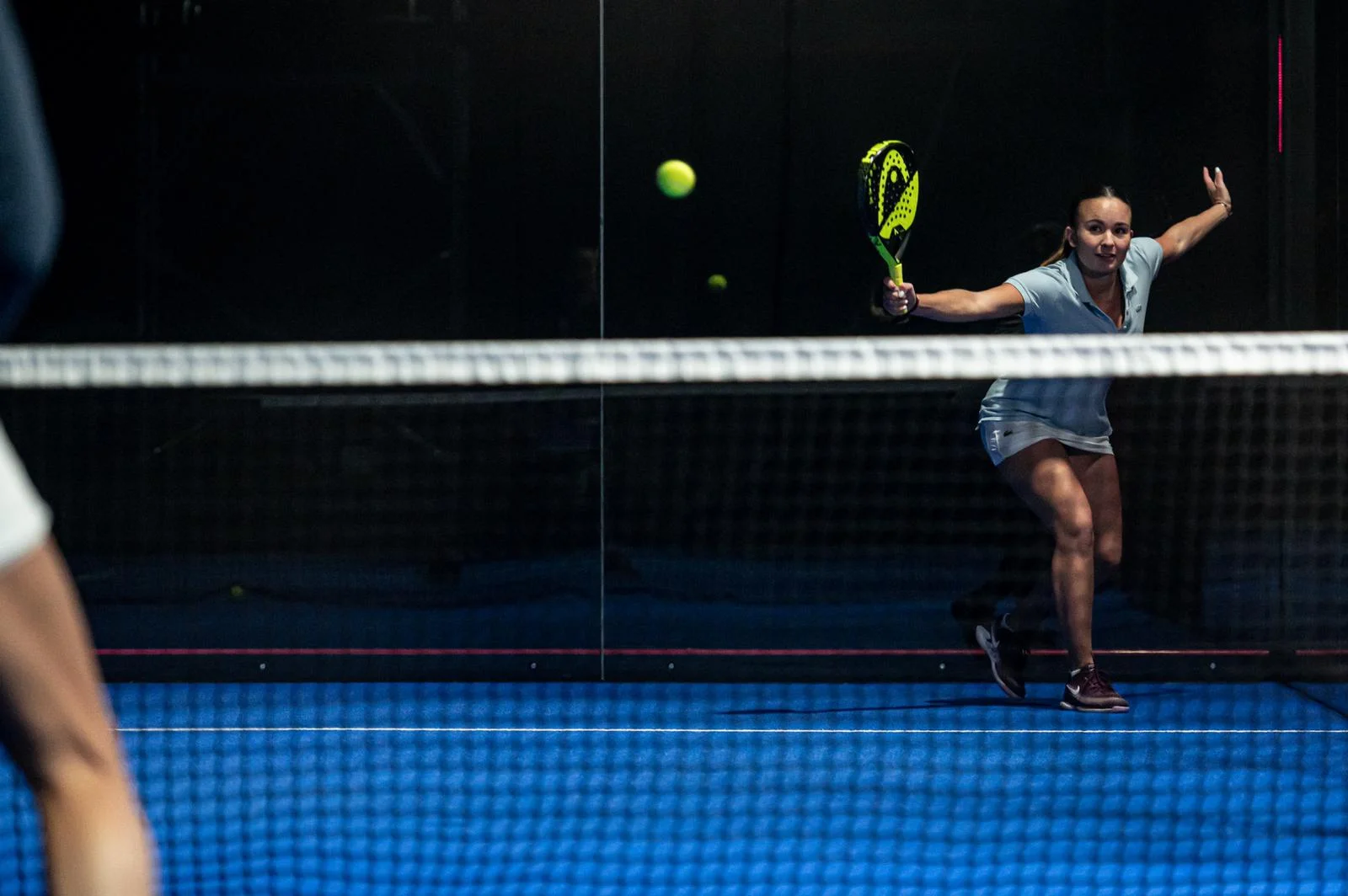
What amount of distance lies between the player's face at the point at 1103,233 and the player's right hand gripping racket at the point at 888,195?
0.48 meters

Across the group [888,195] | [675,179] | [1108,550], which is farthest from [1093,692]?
[675,179]

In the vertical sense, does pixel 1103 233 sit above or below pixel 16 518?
above

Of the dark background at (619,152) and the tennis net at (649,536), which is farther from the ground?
the dark background at (619,152)

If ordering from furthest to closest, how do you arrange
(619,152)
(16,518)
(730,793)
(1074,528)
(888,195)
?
(619,152)
(1074,528)
(888,195)
(730,793)
(16,518)

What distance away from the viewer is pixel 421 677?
530 cm

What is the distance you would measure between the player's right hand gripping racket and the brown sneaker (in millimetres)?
1257

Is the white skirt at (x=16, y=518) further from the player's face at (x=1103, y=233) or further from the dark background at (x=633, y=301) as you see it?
the dark background at (x=633, y=301)

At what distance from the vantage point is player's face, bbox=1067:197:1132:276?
4348 mm

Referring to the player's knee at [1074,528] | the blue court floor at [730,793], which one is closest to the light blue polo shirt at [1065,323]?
the player's knee at [1074,528]

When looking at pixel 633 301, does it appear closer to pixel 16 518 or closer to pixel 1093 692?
pixel 1093 692

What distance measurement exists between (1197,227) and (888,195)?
40.2 inches

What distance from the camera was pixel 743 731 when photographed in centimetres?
435

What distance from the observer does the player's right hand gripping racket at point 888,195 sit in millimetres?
3883

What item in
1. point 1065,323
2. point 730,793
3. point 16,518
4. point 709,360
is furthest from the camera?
point 1065,323
